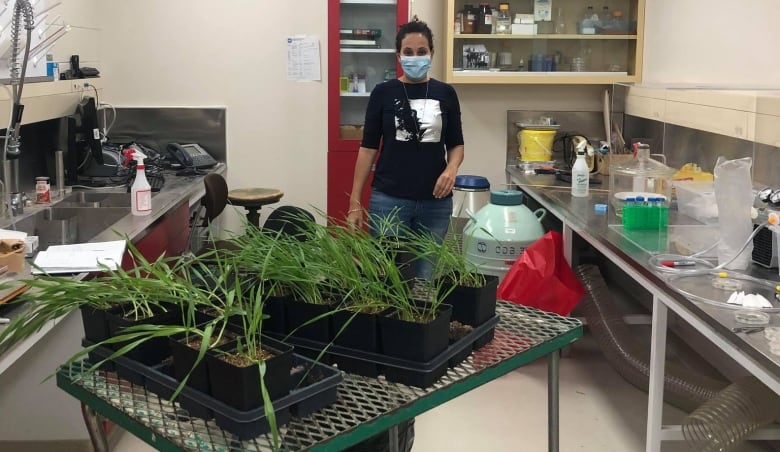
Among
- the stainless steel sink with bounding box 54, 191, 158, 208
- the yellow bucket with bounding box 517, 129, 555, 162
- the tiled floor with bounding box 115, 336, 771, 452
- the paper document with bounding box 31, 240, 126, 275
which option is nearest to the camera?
the paper document with bounding box 31, 240, 126, 275

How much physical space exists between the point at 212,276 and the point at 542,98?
11.7ft

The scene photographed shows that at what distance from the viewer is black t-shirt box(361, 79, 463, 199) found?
3.29 metres

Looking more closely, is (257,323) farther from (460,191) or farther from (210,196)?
(460,191)

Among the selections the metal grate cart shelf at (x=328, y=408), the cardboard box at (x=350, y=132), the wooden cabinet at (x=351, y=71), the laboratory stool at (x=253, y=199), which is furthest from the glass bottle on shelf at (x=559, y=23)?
the metal grate cart shelf at (x=328, y=408)

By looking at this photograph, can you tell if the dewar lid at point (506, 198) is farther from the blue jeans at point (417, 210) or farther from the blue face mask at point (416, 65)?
the blue face mask at point (416, 65)

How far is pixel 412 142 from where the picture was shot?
10.8 ft

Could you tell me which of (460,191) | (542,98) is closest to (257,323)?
(460,191)

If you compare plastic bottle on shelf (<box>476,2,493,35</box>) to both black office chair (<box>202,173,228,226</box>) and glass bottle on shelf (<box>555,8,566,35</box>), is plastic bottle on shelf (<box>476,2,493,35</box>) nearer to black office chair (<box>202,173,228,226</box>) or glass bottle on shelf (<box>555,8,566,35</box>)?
glass bottle on shelf (<box>555,8,566,35</box>)

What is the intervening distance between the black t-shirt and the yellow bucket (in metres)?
1.40

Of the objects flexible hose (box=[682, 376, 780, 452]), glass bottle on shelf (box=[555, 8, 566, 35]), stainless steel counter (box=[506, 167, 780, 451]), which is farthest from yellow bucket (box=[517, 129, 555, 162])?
flexible hose (box=[682, 376, 780, 452])

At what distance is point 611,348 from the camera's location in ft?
11.3

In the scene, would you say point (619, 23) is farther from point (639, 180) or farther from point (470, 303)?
point (470, 303)

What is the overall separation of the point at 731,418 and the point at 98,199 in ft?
8.92

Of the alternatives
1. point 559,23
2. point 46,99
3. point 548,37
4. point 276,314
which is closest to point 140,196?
point 46,99
